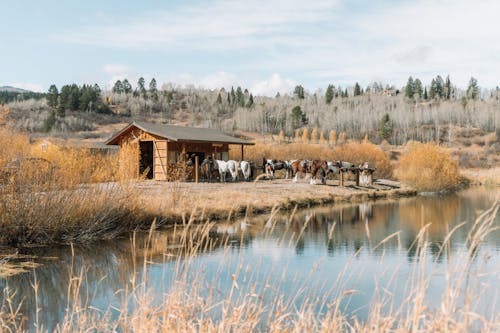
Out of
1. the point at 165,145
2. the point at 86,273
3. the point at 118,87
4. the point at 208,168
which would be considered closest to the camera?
the point at 86,273

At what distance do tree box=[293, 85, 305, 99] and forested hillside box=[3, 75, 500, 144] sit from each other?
7341 mm

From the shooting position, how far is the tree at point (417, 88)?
5326 inches

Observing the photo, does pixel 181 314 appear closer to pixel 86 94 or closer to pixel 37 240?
pixel 37 240

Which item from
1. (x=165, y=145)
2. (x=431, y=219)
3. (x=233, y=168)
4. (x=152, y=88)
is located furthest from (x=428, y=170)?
(x=152, y=88)

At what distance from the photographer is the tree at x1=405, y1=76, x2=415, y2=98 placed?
435 feet

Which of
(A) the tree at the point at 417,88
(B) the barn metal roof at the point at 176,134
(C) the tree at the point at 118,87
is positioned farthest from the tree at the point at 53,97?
(A) the tree at the point at 417,88

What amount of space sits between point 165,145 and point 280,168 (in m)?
8.36

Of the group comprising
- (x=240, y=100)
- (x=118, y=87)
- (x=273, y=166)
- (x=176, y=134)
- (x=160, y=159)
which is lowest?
(x=273, y=166)

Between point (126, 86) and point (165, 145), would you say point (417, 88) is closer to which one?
point (126, 86)

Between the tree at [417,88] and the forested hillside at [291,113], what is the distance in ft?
1.10

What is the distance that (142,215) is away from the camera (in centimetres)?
1656

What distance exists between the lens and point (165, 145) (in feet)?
94.5

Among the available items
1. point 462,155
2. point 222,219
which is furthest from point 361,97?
point 222,219

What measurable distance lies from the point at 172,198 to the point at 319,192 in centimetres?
1167
